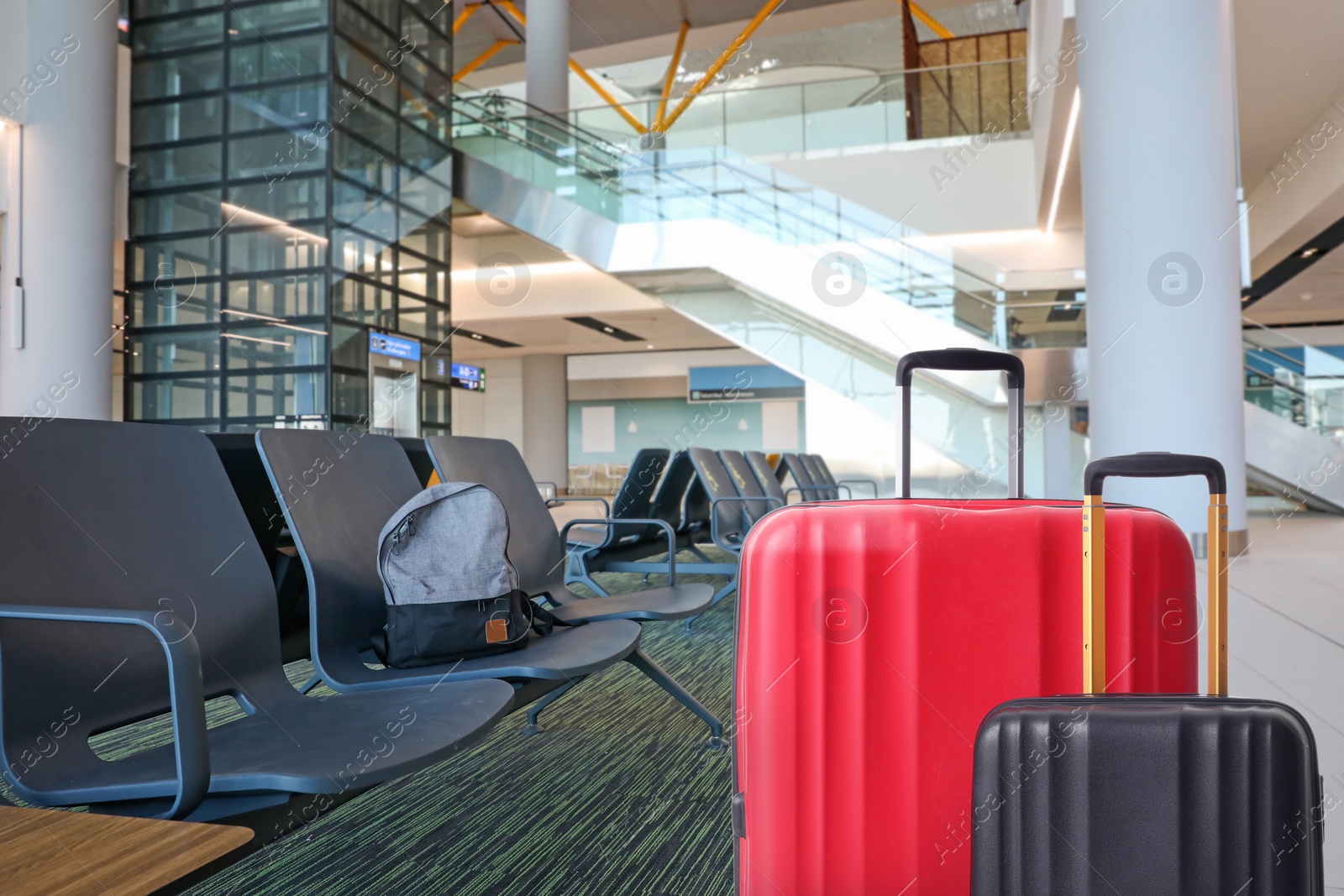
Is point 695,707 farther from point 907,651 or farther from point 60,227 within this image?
point 60,227

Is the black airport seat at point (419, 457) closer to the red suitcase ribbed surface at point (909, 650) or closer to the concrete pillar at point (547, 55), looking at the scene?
the red suitcase ribbed surface at point (909, 650)

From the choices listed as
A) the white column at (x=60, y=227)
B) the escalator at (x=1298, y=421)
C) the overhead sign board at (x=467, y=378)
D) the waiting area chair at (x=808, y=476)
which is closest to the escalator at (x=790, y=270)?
the waiting area chair at (x=808, y=476)

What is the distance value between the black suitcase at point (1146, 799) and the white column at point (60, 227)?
7908 mm

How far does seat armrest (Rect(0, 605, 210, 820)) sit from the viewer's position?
1.01 meters

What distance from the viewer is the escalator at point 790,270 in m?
9.20

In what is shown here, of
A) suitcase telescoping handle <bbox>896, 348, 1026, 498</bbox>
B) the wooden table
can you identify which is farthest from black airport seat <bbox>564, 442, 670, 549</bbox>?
the wooden table

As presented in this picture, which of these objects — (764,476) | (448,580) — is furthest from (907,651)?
(764,476)

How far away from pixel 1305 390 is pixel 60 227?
1191 cm

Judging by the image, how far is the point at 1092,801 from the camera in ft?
2.67

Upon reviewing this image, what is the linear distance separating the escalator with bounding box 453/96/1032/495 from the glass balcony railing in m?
3.18

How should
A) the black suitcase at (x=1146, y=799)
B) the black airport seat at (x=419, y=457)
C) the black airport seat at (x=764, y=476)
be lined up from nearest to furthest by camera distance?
the black suitcase at (x=1146, y=799) → the black airport seat at (x=419, y=457) → the black airport seat at (x=764, y=476)

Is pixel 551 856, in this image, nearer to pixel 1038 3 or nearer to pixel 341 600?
pixel 341 600

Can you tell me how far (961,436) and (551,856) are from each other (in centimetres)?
831

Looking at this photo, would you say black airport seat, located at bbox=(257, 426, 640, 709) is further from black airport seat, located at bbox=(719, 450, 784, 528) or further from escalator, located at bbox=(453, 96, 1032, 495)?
escalator, located at bbox=(453, 96, 1032, 495)
